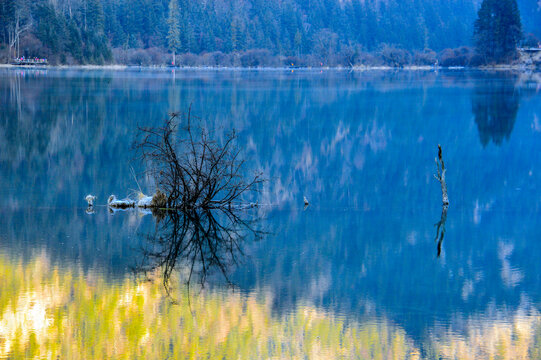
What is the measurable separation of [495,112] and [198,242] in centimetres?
2955

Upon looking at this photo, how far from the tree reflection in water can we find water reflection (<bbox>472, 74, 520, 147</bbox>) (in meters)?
16.4

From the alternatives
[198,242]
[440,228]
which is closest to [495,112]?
[440,228]

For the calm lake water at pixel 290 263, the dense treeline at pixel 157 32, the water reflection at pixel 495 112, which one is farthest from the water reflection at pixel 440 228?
the dense treeline at pixel 157 32

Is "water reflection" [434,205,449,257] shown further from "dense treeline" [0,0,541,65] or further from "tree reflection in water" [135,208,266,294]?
"dense treeline" [0,0,541,65]

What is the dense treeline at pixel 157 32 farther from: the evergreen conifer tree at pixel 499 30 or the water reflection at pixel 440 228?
the water reflection at pixel 440 228

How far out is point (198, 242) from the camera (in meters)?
11.8

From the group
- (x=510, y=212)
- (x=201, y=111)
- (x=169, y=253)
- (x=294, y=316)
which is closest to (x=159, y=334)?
(x=294, y=316)

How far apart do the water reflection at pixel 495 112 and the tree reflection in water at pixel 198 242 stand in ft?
53.7

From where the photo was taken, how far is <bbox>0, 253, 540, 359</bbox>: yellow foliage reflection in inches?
305

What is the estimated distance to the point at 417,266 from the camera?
10.9 m

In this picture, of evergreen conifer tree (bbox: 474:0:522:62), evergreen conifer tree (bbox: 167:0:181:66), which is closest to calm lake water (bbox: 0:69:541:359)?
evergreen conifer tree (bbox: 474:0:522:62)

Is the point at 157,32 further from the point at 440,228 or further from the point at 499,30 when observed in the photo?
the point at 440,228

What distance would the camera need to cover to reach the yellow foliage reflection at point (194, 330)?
7754 mm

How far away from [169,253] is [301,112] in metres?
25.9
